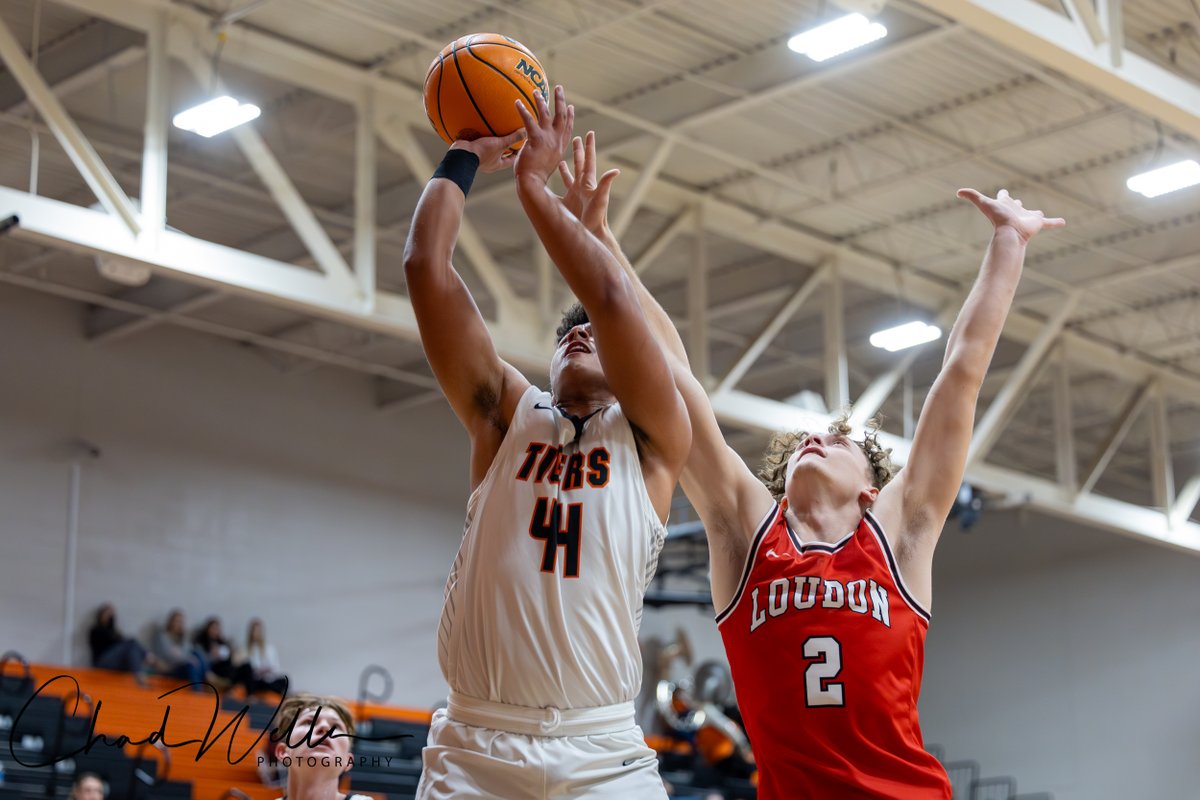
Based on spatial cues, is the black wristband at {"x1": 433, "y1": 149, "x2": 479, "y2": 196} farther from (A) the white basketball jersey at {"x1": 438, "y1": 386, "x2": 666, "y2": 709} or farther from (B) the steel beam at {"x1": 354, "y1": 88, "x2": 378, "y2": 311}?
(B) the steel beam at {"x1": 354, "y1": 88, "x2": 378, "y2": 311}

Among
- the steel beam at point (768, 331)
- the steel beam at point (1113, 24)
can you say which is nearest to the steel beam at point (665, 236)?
the steel beam at point (768, 331)

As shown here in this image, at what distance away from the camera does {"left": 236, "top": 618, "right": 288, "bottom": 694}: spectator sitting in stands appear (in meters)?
18.3

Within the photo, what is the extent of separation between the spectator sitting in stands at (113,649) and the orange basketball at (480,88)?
15144mm

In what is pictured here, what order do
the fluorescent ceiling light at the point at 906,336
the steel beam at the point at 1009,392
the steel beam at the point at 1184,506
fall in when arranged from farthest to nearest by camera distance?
the steel beam at the point at 1184,506 → the steel beam at the point at 1009,392 → the fluorescent ceiling light at the point at 906,336

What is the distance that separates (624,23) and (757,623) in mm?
9895

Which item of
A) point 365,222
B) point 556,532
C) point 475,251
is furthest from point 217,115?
point 556,532

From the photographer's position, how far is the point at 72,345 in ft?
63.8

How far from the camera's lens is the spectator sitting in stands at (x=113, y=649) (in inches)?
707

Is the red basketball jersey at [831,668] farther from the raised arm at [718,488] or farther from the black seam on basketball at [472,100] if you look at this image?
the black seam on basketball at [472,100]

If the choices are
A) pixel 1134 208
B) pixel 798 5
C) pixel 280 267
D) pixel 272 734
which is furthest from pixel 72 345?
pixel 272 734

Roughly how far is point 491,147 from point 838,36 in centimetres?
725

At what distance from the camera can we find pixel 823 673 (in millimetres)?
3947

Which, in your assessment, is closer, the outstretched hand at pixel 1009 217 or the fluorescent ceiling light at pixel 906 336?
the outstretched hand at pixel 1009 217

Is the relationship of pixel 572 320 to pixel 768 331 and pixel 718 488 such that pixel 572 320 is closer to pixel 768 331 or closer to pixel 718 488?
pixel 718 488
